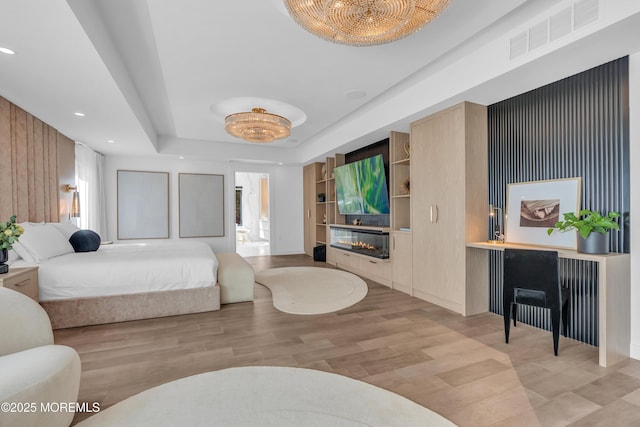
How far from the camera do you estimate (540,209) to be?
10.1 feet

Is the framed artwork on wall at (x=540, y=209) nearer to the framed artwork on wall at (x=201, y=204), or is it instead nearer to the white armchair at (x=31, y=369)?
the white armchair at (x=31, y=369)

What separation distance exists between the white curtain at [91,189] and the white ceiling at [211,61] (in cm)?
77

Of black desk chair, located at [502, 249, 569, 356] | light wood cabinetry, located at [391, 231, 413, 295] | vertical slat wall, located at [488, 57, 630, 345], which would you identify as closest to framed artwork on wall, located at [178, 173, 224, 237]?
light wood cabinetry, located at [391, 231, 413, 295]

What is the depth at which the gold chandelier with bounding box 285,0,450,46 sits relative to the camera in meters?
1.92

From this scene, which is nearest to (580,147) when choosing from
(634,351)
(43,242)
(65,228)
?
(634,351)

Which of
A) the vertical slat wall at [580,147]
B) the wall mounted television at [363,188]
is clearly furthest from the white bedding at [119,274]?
the vertical slat wall at [580,147]

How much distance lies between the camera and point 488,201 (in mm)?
3682

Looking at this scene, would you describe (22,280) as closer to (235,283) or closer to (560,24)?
(235,283)

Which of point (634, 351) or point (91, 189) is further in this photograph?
point (91, 189)

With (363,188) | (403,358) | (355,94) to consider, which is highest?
(355,94)

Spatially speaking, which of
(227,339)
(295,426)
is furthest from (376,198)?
(295,426)

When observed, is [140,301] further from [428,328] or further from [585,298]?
[585,298]

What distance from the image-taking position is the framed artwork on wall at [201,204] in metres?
7.31

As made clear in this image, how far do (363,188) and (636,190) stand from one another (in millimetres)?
3724
